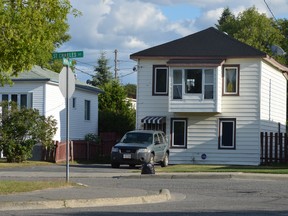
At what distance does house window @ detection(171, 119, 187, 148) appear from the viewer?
38188mm

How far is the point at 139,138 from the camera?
110ft

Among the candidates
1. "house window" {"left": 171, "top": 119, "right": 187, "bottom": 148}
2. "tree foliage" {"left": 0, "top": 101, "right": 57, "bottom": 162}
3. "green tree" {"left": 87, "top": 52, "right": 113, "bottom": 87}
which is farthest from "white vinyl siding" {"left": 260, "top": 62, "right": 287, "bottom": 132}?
"green tree" {"left": 87, "top": 52, "right": 113, "bottom": 87}

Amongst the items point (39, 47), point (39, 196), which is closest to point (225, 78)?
point (39, 47)

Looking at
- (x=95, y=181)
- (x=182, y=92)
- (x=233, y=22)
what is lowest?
(x=95, y=181)

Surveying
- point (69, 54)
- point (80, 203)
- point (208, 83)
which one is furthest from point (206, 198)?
point (208, 83)

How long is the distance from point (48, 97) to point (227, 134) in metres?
10.4

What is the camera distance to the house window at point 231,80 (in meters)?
37.5

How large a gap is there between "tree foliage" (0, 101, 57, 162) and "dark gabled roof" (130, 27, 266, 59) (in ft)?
21.0

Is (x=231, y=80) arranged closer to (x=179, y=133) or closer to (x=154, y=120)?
(x=179, y=133)

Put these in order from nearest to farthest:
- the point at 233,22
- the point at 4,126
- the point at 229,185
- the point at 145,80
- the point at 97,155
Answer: the point at 229,185
the point at 4,126
the point at 145,80
the point at 97,155
the point at 233,22

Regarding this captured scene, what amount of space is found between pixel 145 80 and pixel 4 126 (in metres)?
7.91

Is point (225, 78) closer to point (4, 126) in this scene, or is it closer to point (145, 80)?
point (145, 80)

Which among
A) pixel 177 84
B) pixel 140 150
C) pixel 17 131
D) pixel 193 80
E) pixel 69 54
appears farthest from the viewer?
pixel 177 84

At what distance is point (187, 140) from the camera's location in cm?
3812
